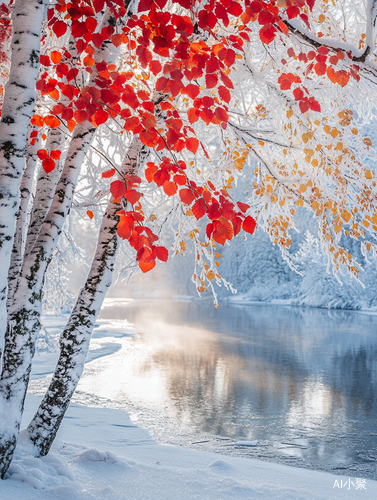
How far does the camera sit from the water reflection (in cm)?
654

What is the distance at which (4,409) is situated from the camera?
2.62 m

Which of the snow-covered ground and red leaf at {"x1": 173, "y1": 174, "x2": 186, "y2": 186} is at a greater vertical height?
red leaf at {"x1": 173, "y1": 174, "x2": 186, "y2": 186}

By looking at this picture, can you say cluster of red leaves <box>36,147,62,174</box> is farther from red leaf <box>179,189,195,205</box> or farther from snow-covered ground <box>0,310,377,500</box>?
snow-covered ground <box>0,310,377,500</box>

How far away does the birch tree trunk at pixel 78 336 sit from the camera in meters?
3.09

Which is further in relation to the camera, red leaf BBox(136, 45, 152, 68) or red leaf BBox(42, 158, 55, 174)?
red leaf BBox(42, 158, 55, 174)

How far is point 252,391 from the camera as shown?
934 centimetres

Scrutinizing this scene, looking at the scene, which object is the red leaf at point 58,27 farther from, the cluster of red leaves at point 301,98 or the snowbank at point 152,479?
the snowbank at point 152,479

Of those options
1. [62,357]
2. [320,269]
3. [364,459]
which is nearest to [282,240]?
[62,357]

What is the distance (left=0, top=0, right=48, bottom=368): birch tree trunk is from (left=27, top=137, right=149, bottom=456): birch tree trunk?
97 cm

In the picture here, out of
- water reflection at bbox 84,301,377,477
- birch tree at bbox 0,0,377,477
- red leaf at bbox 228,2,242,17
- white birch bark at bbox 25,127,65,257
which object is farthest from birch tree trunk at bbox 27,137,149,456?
water reflection at bbox 84,301,377,477

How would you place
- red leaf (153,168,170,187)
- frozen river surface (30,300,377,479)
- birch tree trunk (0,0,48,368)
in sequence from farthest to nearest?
frozen river surface (30,300,377,479) → red leaf (153,168,170,187) → birch tree trunk (0,0,48,368)

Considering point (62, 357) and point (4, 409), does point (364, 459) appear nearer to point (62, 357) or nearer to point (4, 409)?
point (62, 357)

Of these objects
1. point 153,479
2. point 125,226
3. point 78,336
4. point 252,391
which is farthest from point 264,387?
point 125,226

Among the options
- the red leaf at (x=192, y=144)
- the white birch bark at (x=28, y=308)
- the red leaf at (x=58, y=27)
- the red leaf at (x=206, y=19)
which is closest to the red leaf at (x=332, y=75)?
the red leaf at (x=206, y=19)
